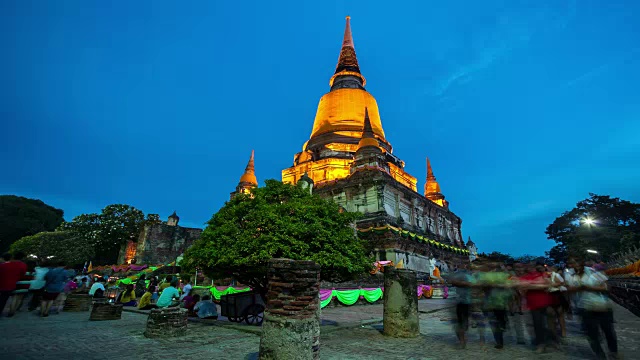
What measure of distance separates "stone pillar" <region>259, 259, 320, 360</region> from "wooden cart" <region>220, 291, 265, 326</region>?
5.81 m

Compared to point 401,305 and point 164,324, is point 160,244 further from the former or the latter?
point 401,305

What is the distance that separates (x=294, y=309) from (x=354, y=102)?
4278cm

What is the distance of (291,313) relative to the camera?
532cm

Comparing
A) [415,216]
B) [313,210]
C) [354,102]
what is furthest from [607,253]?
[313,210]

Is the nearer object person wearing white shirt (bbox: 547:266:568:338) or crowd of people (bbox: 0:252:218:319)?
person wearing white shirt (bbox: 547:266:568:338)

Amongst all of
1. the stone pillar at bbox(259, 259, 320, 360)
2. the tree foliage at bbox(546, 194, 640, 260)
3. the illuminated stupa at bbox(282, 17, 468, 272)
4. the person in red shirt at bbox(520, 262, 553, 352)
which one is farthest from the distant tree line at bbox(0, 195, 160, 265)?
the tree foliage at bbox(546, 194, 640, 260)

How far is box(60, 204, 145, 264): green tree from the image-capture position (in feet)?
159

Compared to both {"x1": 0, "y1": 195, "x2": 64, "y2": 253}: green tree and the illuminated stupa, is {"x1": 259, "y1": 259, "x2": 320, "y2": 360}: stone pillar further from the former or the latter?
{"x1": 0, "y1": 195, "x2": 64, "y2": 253}: green tree

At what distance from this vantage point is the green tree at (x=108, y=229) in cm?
4856

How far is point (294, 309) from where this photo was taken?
536cm

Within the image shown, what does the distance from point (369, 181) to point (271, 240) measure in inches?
905

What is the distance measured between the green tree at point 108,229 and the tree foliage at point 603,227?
60423 millimetres

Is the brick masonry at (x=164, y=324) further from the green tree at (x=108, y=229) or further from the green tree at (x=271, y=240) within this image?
the green tree at (x=108, y=229)

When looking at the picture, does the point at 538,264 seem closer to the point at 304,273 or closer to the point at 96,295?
the point at 304,273
